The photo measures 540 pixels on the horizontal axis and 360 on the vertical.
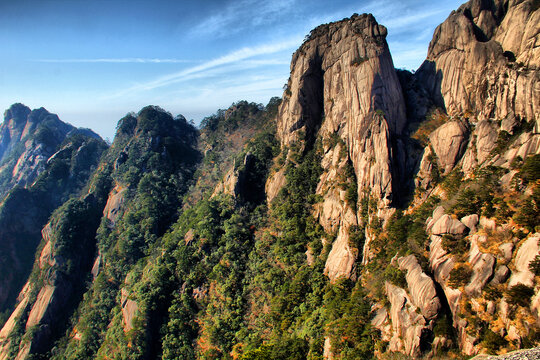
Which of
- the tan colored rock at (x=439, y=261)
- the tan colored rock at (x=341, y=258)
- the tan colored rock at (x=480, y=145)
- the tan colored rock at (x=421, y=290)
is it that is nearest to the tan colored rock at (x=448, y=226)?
the tan colored rock at (x=439, y=261)

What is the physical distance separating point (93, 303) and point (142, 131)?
2089 inches

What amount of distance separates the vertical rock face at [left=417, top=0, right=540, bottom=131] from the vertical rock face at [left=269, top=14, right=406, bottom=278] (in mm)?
6818

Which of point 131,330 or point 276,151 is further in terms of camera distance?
point 276,151

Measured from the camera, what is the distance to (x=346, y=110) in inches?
2226

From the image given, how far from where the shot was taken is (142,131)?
10469 centimetres

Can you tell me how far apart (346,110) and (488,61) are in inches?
806

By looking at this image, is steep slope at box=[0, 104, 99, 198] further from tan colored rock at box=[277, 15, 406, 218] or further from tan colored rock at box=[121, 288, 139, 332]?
tan colored rock at box=[277, 15, 406, 218]

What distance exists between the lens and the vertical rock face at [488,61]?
3759 cm

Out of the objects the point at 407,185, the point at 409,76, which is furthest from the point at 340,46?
the point at 407,185

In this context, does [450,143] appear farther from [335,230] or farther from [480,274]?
[480,274]

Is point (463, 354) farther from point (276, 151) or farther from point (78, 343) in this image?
point (78, 343)

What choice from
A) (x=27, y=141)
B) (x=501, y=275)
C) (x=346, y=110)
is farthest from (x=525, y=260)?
(x=27, y=141)

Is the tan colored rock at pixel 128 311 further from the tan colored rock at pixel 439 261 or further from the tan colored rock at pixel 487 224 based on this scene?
the tan colored rock at pixel 487 224

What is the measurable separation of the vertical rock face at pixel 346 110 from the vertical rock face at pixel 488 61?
268 inches
